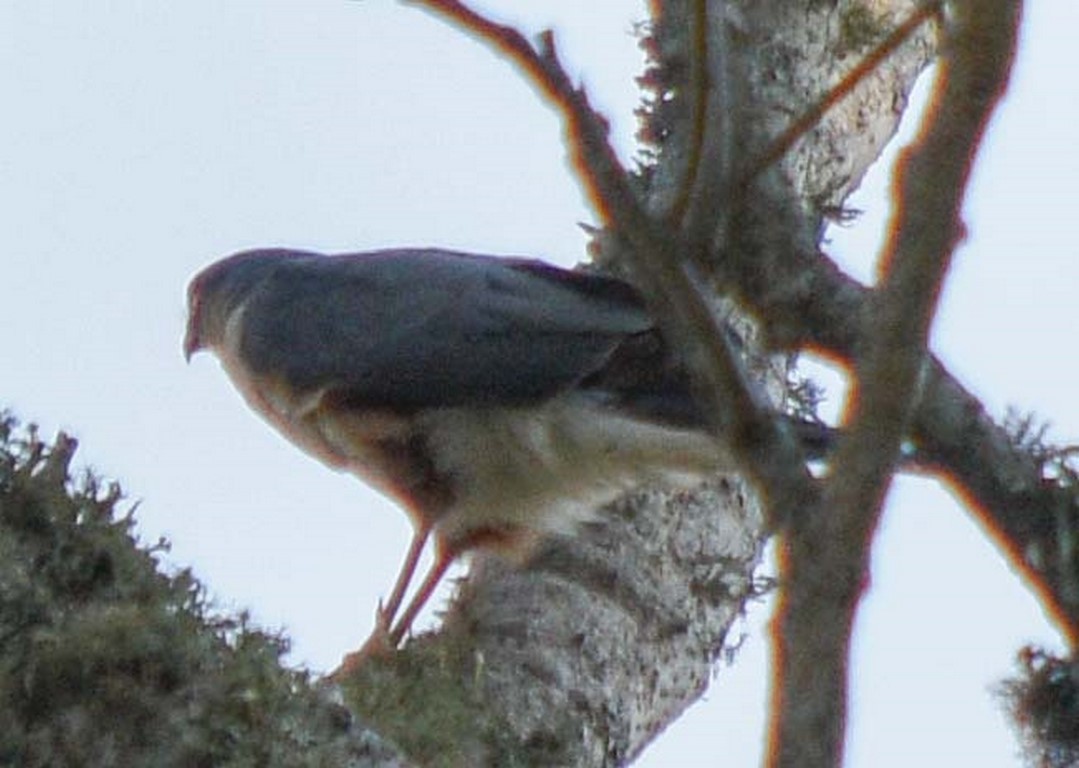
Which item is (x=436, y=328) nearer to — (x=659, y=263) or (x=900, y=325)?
(x=659, y=263)

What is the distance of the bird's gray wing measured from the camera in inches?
203

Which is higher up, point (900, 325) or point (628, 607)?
point (628, 607)

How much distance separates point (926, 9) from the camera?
2896 mm

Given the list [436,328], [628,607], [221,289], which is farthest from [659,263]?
[221,289]

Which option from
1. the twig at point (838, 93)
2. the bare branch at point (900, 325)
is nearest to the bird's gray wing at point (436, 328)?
the twig at point (838, 93)

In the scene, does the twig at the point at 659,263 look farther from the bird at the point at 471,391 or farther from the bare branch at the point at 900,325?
the bird at the point at 471,391

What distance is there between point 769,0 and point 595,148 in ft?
9.61

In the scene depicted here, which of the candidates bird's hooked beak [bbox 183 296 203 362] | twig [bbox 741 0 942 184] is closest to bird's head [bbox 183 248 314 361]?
bird's hooked beak [bbox 183 296 203 362]

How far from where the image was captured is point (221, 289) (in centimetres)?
623

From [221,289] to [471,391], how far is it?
122 cm

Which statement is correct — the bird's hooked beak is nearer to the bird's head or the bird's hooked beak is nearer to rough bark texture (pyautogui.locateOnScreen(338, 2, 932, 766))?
the bird's head

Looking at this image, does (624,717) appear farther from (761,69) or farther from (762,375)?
(761,69)

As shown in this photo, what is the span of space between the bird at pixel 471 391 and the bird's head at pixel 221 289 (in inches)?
9.7

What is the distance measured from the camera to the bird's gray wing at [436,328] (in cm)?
516
